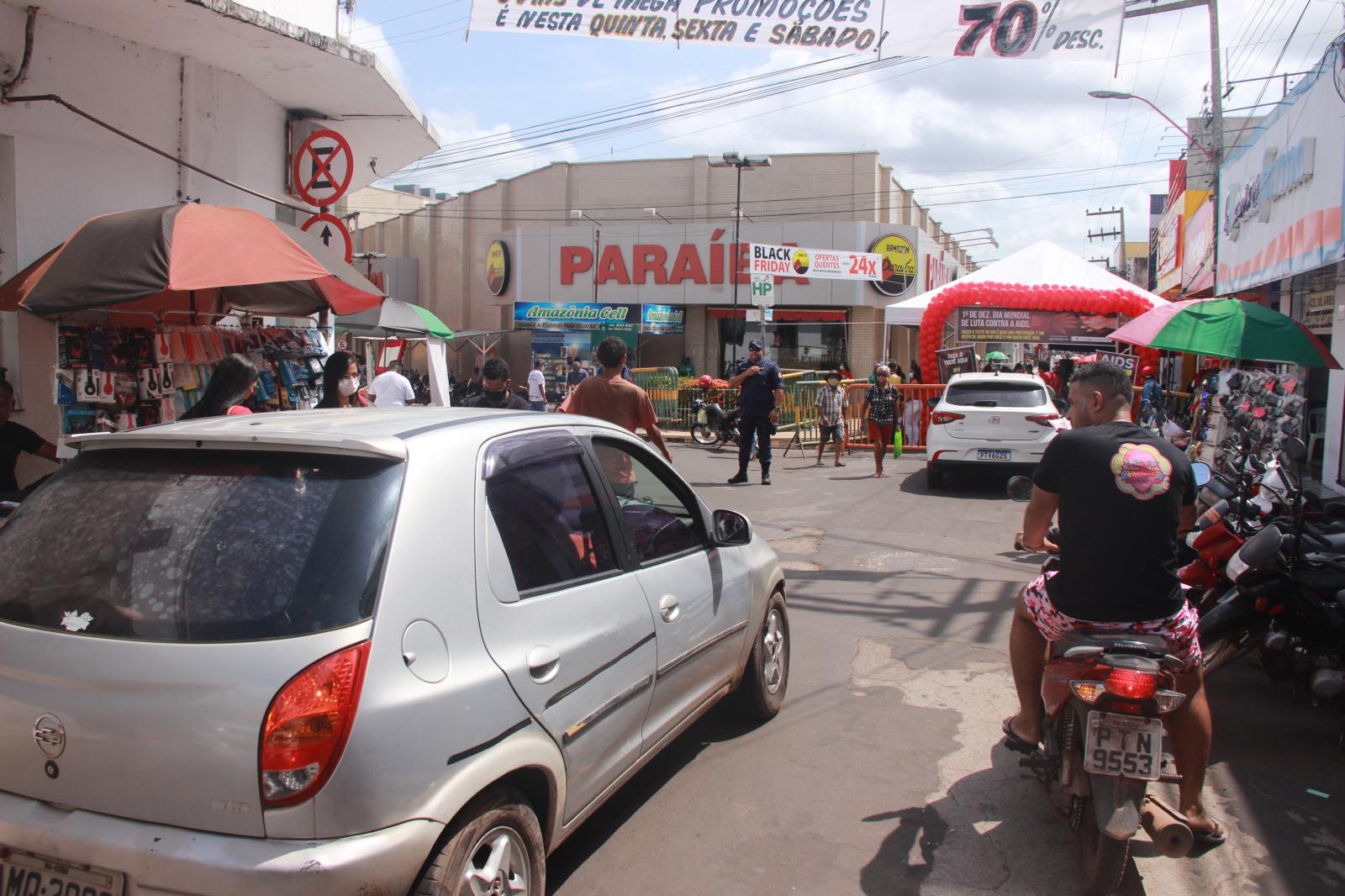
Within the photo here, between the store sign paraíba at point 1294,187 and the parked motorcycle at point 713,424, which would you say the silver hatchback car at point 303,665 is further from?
the parked motorcycle at point 713,424

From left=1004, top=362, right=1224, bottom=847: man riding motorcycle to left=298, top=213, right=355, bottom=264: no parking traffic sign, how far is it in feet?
25.6

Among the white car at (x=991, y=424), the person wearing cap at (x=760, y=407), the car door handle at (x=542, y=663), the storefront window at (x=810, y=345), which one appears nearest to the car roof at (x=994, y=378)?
the white car at (x=991, y=424)

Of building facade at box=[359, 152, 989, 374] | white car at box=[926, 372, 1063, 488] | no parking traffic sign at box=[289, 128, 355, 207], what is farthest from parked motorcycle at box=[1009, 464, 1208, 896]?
building facade at box=[359, 152, 989, 374]

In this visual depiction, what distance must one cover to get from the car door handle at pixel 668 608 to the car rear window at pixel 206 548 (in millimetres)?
1348

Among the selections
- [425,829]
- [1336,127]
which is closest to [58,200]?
[425,829]

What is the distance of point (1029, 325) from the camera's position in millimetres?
20609

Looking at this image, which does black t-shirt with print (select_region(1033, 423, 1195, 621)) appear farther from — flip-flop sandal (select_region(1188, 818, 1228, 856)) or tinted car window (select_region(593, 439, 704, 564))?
tinted car window (select_region(593, 439, 704, 564))

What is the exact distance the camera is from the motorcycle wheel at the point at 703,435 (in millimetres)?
21266

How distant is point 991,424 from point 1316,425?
13.1ft

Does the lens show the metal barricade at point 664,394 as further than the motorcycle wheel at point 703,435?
Yes

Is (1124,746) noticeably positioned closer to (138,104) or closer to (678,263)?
(138,104)

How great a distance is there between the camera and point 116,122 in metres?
7.99

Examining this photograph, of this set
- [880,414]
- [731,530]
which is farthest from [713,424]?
[731,530]

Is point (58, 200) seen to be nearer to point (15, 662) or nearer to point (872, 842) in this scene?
point (15, 662)
